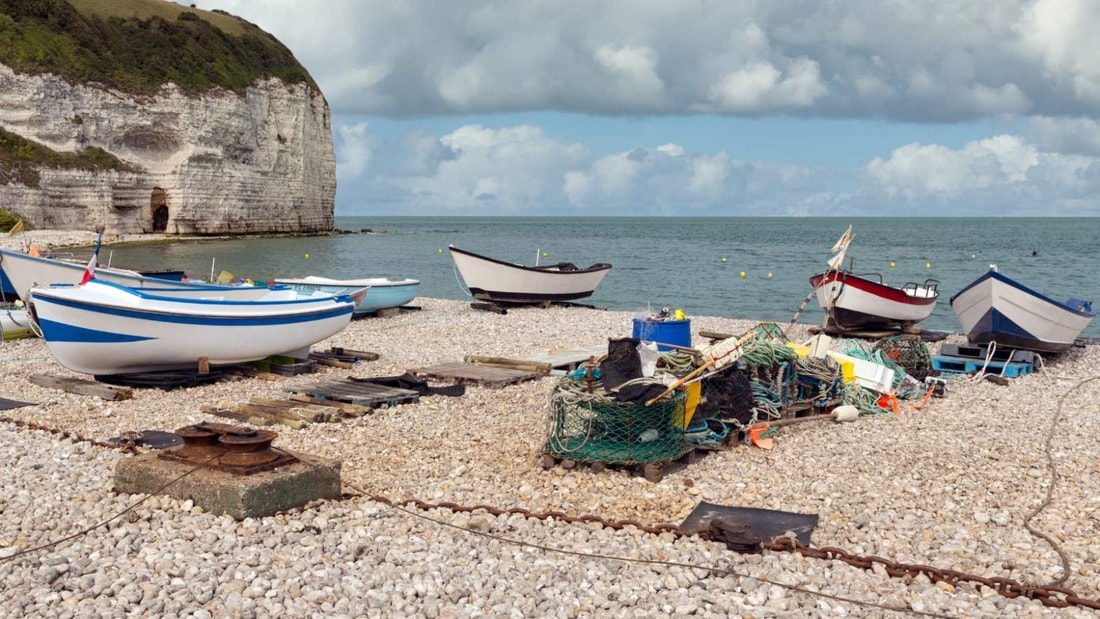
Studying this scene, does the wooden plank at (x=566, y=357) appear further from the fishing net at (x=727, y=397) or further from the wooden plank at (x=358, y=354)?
the fishing net at (x=727, y=397)

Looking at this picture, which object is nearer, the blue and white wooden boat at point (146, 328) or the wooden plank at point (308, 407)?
the wooden plank at point (308, 407)

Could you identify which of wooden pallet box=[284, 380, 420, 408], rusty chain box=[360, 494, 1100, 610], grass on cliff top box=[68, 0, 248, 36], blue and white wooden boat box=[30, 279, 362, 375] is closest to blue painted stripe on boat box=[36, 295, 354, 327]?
blue and white wooden boat box=[30, 279, 362, 375]

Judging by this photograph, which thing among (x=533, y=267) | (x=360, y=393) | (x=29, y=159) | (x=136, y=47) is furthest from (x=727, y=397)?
(x=136, y=47)

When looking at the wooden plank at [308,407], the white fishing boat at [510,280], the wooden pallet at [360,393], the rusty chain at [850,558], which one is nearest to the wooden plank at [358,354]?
the wooden pallet at [360,393]

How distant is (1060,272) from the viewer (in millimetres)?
55000

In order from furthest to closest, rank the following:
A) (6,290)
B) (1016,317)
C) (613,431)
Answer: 1. (6,290)
2. (1016,317)
3. (613,431)

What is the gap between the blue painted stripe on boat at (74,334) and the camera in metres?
12.8

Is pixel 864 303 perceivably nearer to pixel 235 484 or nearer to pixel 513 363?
pixel 513 363

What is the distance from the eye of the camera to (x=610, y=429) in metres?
9.17

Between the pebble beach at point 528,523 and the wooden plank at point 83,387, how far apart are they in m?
0.19

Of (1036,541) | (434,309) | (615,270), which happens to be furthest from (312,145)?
(1036,541)

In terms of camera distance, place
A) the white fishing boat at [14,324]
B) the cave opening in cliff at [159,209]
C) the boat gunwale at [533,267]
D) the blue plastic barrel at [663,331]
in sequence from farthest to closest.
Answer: the cave opening in cliff at [159,209]
the boat gunwale at [533,267]
the white fishing boat at [14,324]
the blue plastic barrel at [663,331]

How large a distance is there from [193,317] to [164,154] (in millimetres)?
56062

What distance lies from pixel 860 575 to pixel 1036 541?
1876 millimetres
